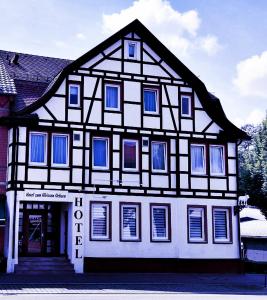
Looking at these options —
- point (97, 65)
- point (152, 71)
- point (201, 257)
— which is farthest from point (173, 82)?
Answer: point (201, 257)

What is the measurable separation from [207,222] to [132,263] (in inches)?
180

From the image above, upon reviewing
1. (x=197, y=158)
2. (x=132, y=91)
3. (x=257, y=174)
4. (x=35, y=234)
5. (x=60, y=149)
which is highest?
(x=132, y=91)

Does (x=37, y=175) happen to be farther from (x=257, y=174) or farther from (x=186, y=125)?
(x=257, y=174)

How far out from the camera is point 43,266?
27.3m

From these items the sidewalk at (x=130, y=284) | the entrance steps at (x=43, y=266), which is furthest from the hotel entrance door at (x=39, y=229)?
the sidewalk at (x=130, y=284)

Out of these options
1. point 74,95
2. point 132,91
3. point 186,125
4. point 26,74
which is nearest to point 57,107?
point 74,95

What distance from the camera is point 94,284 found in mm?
22766

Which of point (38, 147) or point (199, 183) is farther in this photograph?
point (199, 183)

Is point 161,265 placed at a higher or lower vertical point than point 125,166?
lower

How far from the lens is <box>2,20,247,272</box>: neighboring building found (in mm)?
28047

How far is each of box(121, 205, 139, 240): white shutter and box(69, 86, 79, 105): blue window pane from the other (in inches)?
223

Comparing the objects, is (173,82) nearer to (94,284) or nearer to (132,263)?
(132,263)

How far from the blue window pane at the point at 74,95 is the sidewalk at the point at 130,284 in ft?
27.7

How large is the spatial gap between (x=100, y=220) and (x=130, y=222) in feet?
5.14
